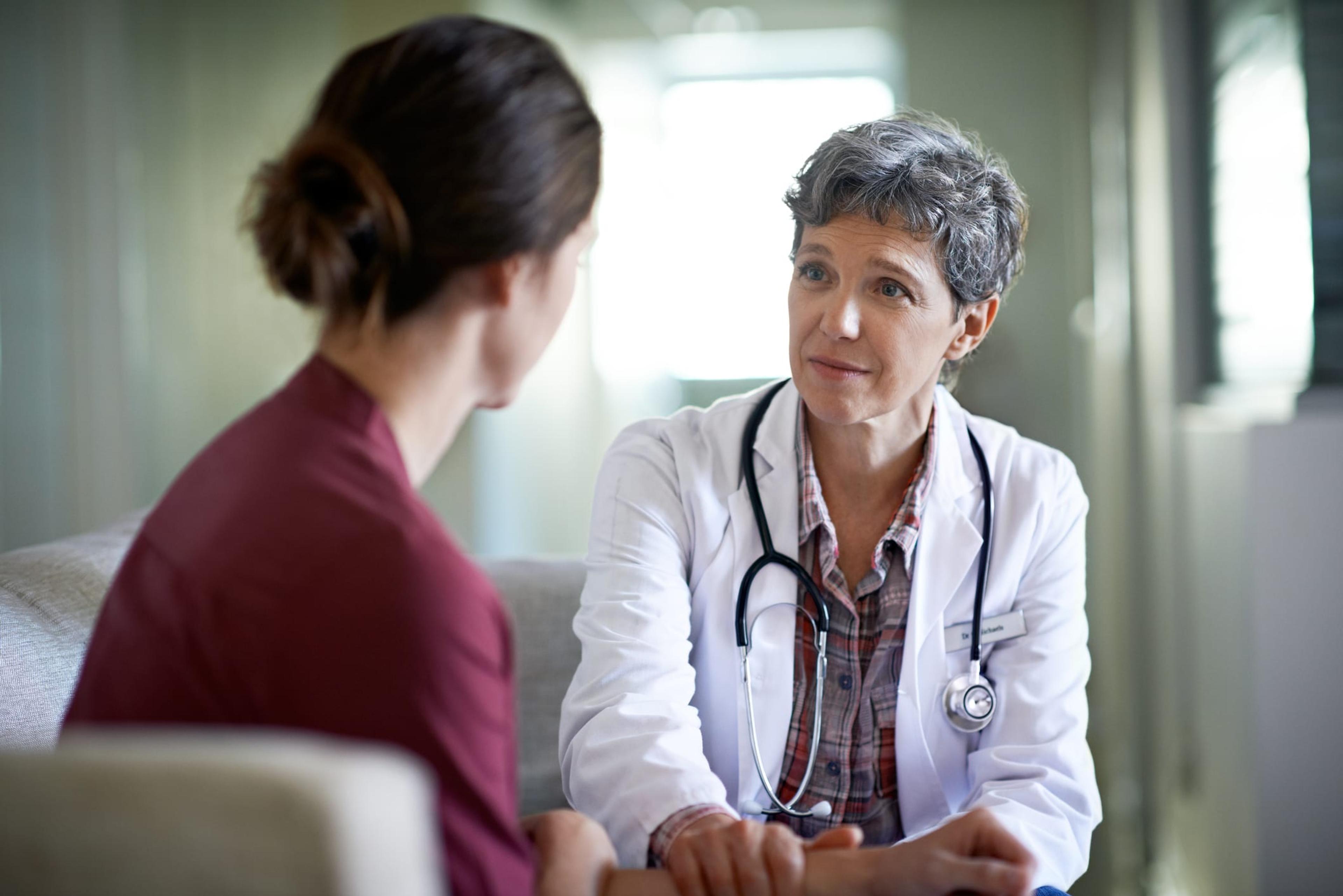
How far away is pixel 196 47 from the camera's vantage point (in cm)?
346

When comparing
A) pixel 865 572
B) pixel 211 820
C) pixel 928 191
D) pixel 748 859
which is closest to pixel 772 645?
pixel 865 572

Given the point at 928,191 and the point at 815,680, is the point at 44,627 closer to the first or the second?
the point at 815,680

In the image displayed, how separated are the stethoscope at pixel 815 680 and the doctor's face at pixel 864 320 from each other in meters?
0.19

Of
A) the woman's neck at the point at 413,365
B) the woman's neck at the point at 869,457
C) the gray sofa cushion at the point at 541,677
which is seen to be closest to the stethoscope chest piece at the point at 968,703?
the woman's neck at the point at 869,457

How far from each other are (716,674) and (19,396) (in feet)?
8.34

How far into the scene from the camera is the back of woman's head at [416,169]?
766mm

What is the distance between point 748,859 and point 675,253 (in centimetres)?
272

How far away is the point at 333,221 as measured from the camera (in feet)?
2.53

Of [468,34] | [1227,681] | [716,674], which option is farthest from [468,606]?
[1227,681]

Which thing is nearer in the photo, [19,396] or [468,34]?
[468,34]

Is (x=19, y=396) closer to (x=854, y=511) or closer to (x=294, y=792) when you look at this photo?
(x=854, y=511)

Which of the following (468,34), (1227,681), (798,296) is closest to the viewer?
(468,34)

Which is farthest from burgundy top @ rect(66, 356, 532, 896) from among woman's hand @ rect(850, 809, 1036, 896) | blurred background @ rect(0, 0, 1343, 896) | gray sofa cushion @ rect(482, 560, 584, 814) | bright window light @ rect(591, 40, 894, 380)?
bright window light @ rect(591, 40, 894, 380)

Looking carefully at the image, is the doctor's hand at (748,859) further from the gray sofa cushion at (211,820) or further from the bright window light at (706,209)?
the bright window light at (706,209)
